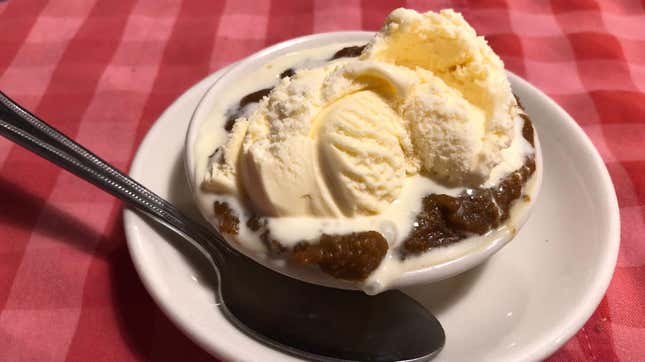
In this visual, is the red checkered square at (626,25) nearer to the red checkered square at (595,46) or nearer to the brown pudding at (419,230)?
the red checkered square at (595,46)

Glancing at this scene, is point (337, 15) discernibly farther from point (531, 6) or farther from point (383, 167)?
point (383, 167)

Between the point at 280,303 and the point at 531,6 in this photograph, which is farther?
the point at 531,6

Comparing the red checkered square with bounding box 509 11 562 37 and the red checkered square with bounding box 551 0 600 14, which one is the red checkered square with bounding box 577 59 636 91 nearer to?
the red checkered square with bounding box 509 11 562 37

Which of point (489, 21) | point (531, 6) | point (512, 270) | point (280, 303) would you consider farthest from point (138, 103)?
point (531, 6)

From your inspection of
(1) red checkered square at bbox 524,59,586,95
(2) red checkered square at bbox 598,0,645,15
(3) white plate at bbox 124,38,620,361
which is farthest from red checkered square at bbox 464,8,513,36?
(3) white plate at bbox 124,38,620,361

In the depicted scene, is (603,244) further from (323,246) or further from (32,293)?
(32,293)

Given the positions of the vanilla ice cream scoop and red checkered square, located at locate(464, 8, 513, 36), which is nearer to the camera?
the vanilla ice cream scoop
